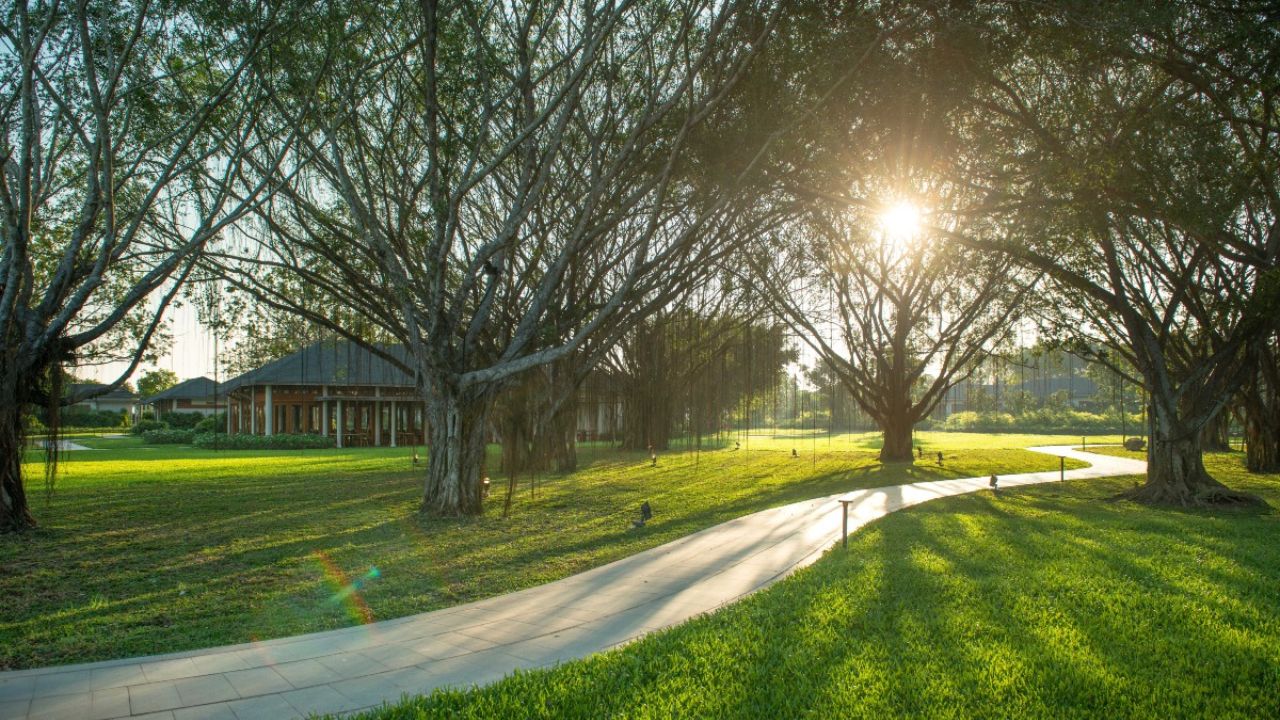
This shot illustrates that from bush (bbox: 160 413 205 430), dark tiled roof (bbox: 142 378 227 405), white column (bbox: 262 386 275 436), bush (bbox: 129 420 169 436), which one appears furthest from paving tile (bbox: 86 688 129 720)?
dark tiled roof (bbox: 142 378 227 405)

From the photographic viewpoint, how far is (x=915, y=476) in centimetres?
2103

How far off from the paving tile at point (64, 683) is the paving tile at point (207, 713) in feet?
2.82

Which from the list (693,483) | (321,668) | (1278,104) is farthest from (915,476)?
(321,668)

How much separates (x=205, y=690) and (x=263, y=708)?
0.57 meters

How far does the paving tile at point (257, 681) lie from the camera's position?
15.3ft

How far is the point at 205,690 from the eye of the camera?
465 centimetres

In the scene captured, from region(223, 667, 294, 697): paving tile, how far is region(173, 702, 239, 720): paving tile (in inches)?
8.5

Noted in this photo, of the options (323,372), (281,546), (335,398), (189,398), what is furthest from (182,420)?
(281,546)

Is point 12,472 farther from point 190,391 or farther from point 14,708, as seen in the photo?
point 190,391

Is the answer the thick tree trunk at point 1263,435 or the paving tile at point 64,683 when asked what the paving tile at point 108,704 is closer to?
the paving tile at point 64,683

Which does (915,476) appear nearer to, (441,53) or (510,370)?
(510,370)

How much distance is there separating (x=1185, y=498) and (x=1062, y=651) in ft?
39.3

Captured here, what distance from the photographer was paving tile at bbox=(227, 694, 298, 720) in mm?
4258

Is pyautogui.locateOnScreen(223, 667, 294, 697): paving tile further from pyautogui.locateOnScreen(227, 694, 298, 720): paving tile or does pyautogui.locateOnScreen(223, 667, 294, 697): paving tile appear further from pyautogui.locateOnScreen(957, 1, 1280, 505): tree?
pyautogui.locateOnScreen(957, 1, 1280, 505): tree
